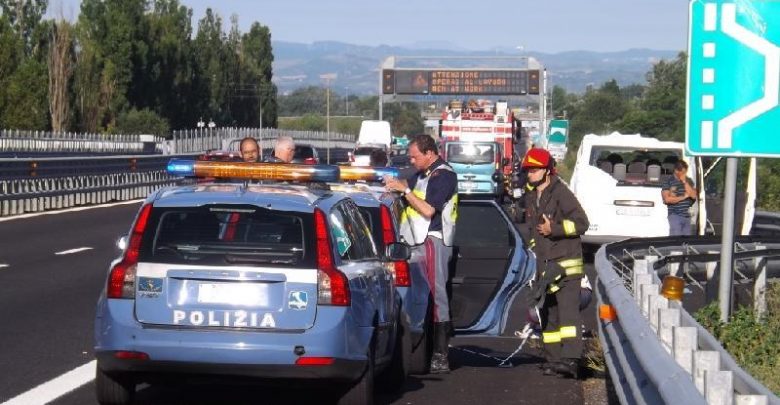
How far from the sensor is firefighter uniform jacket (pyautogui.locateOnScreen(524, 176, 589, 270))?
10.8m

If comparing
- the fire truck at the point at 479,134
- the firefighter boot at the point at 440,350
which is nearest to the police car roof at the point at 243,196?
the firefighter boot at the point at 440,350

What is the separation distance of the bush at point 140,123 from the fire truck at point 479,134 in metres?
36.4

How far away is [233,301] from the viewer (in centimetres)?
851

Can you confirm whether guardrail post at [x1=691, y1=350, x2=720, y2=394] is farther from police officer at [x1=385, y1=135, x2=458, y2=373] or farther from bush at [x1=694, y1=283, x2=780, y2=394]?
police officer at [x1=385, y1=135, x2=458, y2=373]

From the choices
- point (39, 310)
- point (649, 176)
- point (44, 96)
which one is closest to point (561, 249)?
point (39, 310)

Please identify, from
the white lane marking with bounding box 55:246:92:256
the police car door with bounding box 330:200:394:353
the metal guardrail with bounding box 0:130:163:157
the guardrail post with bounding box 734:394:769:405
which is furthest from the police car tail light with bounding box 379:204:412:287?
the metal guardrail with bounding box 0:130:163:157

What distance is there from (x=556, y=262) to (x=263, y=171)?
8.11ft

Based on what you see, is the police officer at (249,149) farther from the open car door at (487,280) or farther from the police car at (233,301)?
the police car at (233,301)

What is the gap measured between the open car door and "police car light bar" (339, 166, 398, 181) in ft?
2.74

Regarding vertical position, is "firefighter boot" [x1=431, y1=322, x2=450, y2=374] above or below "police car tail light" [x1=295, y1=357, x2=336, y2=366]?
below

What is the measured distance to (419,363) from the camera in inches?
431

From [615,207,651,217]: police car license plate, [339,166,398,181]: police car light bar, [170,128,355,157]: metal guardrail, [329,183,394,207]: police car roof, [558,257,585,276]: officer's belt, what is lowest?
[170,128,355,157]: metal guardrail

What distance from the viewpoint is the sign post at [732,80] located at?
9.62 metres

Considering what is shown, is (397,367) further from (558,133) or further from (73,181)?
(558,133)
